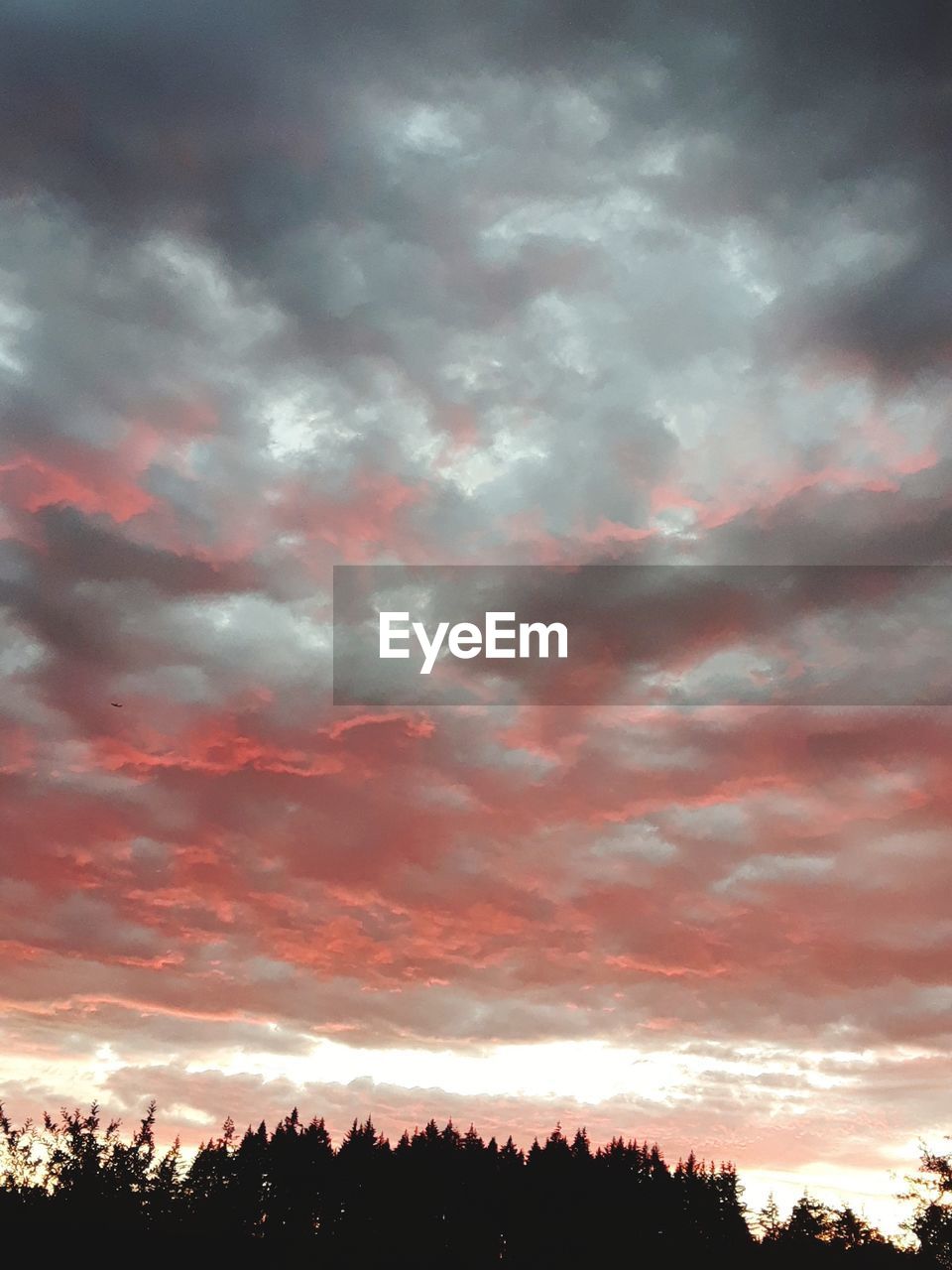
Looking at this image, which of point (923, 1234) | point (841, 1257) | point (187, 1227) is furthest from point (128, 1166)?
point (841, 1257)

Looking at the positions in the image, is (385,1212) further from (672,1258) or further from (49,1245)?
(49,1245)

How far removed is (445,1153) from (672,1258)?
148ft

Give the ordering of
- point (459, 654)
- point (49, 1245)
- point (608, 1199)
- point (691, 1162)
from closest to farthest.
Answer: point (459, 654)
point (49, 1245)
point (608, 1199)
point (691, 1162)

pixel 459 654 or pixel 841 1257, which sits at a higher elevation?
pixel 459 654

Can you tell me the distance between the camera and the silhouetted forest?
451 feet

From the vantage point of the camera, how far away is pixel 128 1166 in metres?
82.8

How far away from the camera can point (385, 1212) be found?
169625mm

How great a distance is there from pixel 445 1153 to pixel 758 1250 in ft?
184

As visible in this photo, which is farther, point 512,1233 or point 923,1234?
point 512,1233

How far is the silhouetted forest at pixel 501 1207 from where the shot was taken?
137500 millimetres

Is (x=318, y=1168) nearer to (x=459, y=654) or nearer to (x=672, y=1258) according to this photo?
(x=672, y=1258)

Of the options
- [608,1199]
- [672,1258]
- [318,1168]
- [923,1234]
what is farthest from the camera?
[318,1168]

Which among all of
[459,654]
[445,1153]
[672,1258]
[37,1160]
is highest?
[459,654]

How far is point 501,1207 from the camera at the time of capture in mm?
169500
